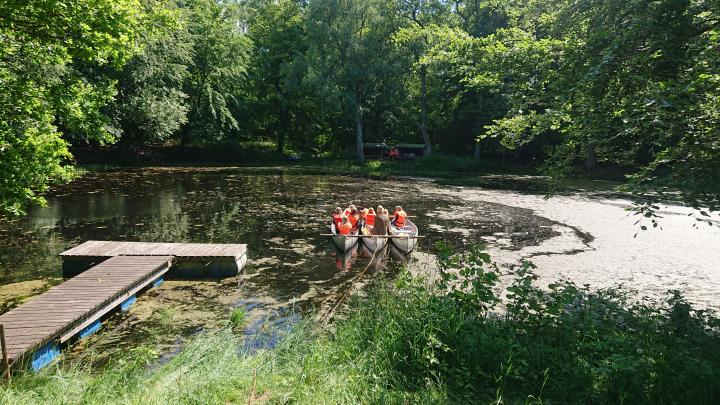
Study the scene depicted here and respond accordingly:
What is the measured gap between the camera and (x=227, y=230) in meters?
16.6

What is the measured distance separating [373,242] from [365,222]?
5.24 feet

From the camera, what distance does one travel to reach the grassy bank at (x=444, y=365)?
498 centimetres

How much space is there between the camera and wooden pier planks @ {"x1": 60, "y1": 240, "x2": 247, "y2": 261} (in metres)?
11.5

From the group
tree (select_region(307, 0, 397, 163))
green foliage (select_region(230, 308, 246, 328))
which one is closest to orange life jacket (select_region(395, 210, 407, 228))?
green foliage (select_region(230, 308, 246, 328))

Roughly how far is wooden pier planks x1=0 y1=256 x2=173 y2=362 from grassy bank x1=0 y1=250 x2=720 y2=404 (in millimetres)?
1144

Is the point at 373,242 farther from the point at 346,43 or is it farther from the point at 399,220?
the point at 346,43

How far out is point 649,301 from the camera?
30.9ft

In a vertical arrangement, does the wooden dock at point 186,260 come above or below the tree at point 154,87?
below

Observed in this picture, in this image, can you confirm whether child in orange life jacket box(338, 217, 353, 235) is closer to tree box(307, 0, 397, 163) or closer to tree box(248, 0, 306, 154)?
tree box(307, 0, 397, 163)

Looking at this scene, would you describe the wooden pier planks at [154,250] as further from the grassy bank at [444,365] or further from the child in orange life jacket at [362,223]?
the grassy bank at [444,365]

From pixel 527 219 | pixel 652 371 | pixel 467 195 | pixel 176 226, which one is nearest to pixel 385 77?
pixel 467 195

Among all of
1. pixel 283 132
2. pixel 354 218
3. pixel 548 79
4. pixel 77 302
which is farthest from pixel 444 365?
pixel 283 132

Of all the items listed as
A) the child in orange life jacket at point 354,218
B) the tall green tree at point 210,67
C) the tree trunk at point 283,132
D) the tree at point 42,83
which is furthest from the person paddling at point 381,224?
the tree trunk at point 283,132

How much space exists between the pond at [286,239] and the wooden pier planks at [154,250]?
619 millimetres
